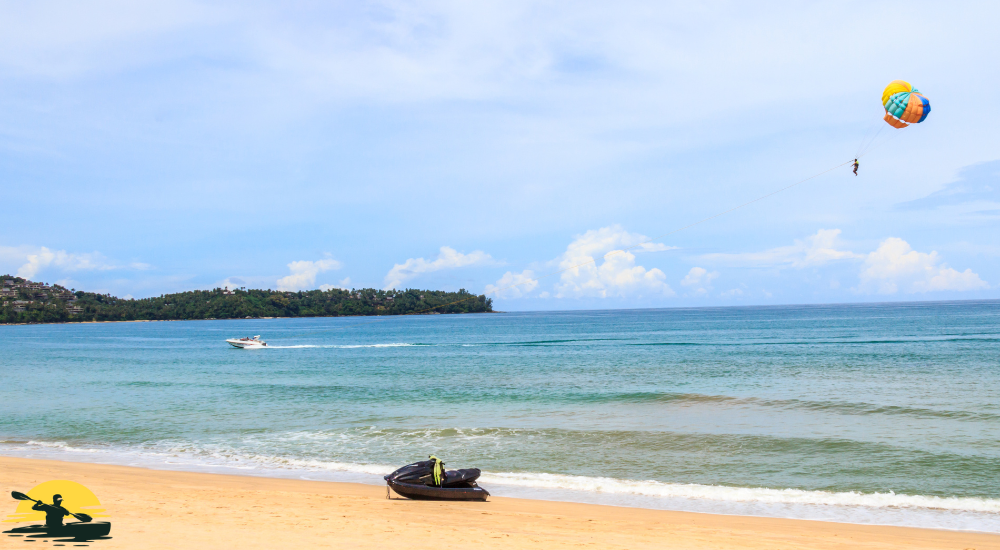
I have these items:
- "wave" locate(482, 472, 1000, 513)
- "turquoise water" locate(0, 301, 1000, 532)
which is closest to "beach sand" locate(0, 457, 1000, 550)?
"turquoise water" locate(0, 301, 1000, 532)

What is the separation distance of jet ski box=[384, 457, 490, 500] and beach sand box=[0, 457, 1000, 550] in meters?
0.23

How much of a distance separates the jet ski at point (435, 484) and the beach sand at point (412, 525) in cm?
23

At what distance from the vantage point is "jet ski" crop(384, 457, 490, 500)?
1231 centimetres

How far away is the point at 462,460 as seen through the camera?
1653cm

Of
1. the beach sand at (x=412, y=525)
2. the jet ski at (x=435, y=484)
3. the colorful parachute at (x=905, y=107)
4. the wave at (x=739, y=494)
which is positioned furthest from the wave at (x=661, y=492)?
the colorful parachute at (x=905, y=107)

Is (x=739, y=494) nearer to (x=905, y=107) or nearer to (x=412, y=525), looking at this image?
(x=412, y=525)

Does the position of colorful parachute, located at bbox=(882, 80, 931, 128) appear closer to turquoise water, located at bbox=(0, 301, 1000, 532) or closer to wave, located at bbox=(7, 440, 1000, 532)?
turquoise water, located at bbox=(0, 301, 1000, 532)

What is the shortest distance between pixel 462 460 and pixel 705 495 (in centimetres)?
652

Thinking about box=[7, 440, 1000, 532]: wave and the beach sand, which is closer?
the beach sand

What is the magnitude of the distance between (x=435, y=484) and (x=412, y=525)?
2.17 metres

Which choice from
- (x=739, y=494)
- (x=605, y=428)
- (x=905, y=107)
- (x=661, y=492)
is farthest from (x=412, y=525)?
(x=905, y=107)

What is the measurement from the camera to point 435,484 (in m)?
12.4

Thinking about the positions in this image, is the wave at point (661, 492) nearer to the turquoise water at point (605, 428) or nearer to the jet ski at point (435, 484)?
the turquoise water at point (605, 428)

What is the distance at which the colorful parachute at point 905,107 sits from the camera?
2117 cm
